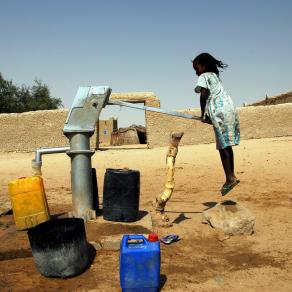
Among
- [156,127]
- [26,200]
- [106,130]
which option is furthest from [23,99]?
[26,200]

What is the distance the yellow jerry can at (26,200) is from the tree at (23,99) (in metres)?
24.7

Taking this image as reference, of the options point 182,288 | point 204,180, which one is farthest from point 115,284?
point 204,180

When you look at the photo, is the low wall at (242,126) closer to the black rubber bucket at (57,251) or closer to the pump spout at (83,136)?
the pump spout at (83,136)

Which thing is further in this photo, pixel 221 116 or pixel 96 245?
pixel 221 116

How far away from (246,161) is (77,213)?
610 cm

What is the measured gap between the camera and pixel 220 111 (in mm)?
4043

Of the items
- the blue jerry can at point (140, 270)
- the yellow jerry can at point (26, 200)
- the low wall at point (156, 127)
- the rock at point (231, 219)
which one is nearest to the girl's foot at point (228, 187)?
the rock at point (231, 219)

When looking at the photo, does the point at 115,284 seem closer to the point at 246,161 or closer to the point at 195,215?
the point at 195,215

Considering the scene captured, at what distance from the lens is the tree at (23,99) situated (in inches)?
1061

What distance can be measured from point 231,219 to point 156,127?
10.8 m

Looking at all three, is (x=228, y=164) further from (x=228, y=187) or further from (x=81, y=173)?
(x=81, y=173)

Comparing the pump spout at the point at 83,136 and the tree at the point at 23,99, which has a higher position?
the tree at the point at 23,99

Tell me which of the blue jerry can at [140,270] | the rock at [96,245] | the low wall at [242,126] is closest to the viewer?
the blue jerry can at [140,270]

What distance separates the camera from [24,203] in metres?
3.82
